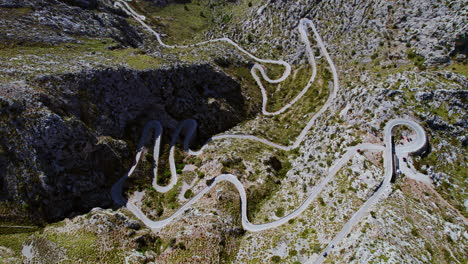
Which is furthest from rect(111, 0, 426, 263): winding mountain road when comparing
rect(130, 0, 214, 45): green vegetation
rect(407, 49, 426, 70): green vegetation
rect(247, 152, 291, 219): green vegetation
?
rect(130, 0, 214, 45): green vegetation

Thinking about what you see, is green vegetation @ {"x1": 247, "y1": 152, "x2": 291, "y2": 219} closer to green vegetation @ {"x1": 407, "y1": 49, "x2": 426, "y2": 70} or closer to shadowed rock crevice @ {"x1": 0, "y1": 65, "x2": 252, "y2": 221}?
shadowed rock crevice @ {"x1": 0, "y1": 65, "x2": 252, "y2": 221}

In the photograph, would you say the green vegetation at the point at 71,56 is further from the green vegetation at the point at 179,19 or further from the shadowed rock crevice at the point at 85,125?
the green vegetation at the point at 179,19

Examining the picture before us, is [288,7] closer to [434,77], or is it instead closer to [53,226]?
[434,77]

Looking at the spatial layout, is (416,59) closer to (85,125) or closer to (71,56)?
(85,125)

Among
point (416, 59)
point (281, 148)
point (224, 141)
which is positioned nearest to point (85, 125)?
point (224, 141)

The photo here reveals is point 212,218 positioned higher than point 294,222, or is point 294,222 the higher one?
point 294,222

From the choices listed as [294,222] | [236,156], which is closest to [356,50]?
[236,156]
